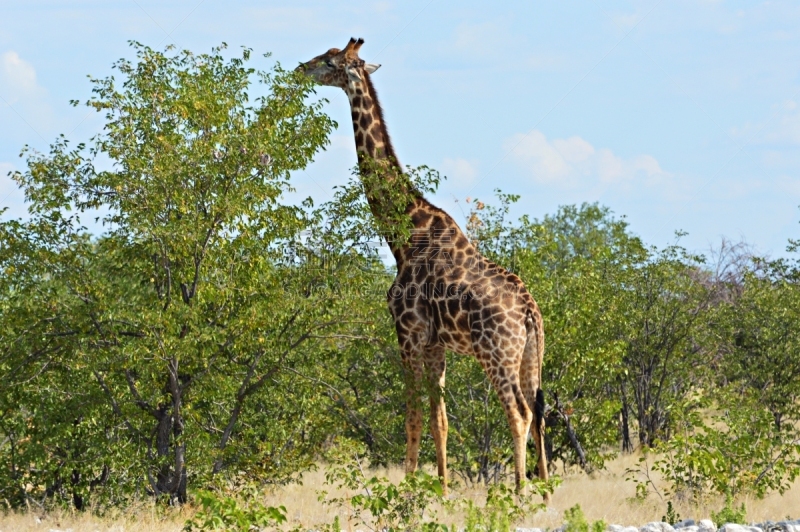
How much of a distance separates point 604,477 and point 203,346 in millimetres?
7957

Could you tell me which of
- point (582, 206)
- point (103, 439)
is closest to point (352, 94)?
point (103, 439)

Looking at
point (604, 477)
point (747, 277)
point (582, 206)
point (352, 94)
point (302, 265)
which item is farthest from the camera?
point (582, 206)

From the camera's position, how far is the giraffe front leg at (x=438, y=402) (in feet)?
37.9

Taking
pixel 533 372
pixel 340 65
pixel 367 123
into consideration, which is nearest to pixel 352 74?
pixel 340 65

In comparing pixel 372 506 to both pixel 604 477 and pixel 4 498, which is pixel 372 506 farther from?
pixel 604 477

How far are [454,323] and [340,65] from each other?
381 cm

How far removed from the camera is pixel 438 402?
11.7 meters

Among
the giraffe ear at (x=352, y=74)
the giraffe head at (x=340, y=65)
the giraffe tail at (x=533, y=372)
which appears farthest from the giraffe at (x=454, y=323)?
the giraffe ear at (x=352, y=74)

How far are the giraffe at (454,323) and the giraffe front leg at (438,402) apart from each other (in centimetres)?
1

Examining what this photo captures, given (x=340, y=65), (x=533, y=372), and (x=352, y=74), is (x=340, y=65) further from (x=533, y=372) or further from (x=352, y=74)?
(x=533, y=372)

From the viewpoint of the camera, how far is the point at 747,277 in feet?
70.2

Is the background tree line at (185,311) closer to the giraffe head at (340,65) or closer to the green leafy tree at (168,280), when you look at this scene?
the green leafy tree at (168,280)

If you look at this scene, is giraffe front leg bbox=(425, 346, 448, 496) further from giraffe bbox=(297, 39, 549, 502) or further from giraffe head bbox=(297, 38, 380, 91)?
giraffe head bbox=(297, 38, 380, 91)

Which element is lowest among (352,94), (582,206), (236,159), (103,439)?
(103,439)
